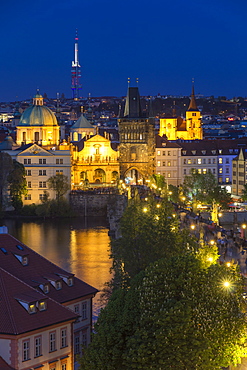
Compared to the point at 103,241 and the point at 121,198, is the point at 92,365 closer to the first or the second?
the point at 103,241

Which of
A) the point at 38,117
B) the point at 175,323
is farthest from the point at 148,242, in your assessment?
the point at 38,117

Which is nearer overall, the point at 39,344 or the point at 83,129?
the point at 39,344

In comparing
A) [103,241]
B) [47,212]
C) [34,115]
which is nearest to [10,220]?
[47,212]

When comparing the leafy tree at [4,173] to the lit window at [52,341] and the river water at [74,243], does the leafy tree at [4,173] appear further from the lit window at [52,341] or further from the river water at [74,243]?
the lit window at [52,341]

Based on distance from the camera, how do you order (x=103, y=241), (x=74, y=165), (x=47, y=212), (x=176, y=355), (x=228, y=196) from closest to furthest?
(x=176, y=355)
(x=103, y=241)
(x=228, y=196)
(x=47, y=212)
(x=74, y=165)

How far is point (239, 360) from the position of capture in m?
25.9

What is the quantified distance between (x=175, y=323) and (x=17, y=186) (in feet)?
187

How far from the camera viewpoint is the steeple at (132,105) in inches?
3787

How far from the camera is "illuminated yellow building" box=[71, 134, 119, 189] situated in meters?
94.7

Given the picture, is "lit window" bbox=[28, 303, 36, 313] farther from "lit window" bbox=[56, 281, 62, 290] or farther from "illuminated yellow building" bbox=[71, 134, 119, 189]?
"illuminated yellow building" bbox=[71, 134, 119, 189]

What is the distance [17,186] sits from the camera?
3223 inches

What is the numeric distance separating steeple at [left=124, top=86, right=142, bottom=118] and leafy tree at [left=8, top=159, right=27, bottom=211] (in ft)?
55.1

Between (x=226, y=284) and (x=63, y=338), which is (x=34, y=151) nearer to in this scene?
(x=63, y=338)

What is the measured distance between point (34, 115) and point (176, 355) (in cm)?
7428
